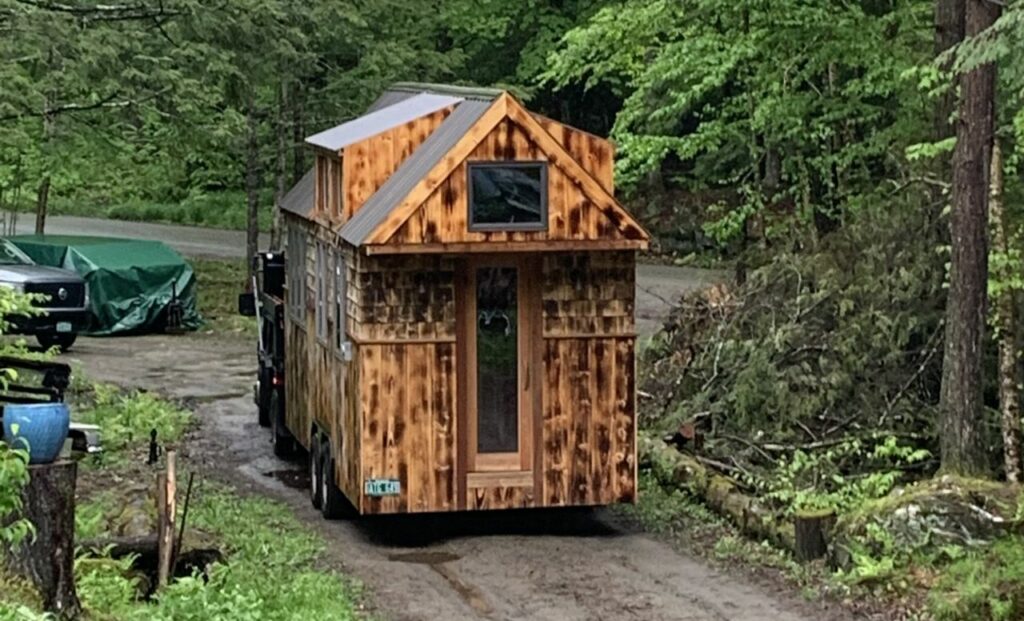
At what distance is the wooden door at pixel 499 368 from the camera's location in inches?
549

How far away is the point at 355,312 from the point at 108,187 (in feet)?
108

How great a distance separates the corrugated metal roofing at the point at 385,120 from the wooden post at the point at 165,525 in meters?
4.12

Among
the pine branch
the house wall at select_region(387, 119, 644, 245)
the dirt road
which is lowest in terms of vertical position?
the dirt road

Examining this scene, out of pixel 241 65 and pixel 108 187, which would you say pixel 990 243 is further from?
pixel 108 187

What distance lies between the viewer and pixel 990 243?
14.4m

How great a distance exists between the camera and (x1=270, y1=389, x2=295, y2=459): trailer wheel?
18.5m

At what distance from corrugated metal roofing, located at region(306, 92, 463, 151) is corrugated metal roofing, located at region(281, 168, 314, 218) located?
1107 mm

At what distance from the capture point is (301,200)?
17.6 meters

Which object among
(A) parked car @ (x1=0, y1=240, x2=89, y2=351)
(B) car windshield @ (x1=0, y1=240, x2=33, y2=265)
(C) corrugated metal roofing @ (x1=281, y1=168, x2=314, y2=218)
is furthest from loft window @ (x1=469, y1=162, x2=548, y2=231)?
(B) car windshield @ (x1=0, y1=240, x2=33, y2=265)

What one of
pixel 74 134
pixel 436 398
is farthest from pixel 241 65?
pixel 436 398

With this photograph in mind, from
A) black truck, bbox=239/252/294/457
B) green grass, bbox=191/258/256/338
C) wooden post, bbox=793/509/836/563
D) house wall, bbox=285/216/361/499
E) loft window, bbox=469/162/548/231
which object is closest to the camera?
wooden post, bbox=793/509/836/563

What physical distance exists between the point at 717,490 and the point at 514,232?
3.34 m

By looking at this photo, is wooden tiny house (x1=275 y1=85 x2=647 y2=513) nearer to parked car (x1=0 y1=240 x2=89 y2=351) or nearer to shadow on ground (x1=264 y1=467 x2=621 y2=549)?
shadow on ground (x1=264 y1=467 x2=621 y2=549)

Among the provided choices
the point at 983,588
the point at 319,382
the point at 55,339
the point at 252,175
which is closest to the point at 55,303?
the point at 55,339
